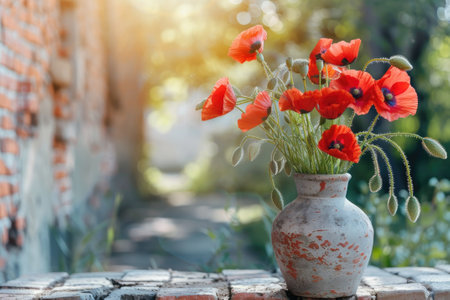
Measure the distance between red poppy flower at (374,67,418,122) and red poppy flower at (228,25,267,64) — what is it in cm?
33

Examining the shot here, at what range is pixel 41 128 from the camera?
2.79m

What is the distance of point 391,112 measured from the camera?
4.09 ft

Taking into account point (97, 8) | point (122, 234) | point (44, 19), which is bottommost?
point (122, 234)

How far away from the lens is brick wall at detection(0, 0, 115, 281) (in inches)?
84.8

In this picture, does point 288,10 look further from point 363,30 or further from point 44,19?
point 44,19

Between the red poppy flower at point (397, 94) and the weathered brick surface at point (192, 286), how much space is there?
1.66ft

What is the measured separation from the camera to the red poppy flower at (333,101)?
117 centimetres

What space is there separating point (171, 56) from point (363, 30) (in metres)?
4.77

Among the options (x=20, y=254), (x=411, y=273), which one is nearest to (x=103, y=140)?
(x=20, y=254)

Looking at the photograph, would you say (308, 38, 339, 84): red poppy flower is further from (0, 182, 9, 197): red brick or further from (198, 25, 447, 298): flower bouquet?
(0, 182, 9, 197): red brick

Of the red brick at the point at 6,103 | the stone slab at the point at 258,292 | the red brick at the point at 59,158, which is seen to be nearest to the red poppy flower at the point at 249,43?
the stone slab at the point at 258,292

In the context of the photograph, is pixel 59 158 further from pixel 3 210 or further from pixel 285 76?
pixel 285 76

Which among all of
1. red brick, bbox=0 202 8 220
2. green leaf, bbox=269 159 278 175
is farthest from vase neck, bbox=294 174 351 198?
red brick, bbox=0 202 8 220

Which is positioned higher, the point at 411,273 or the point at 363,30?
the point at 363,30
